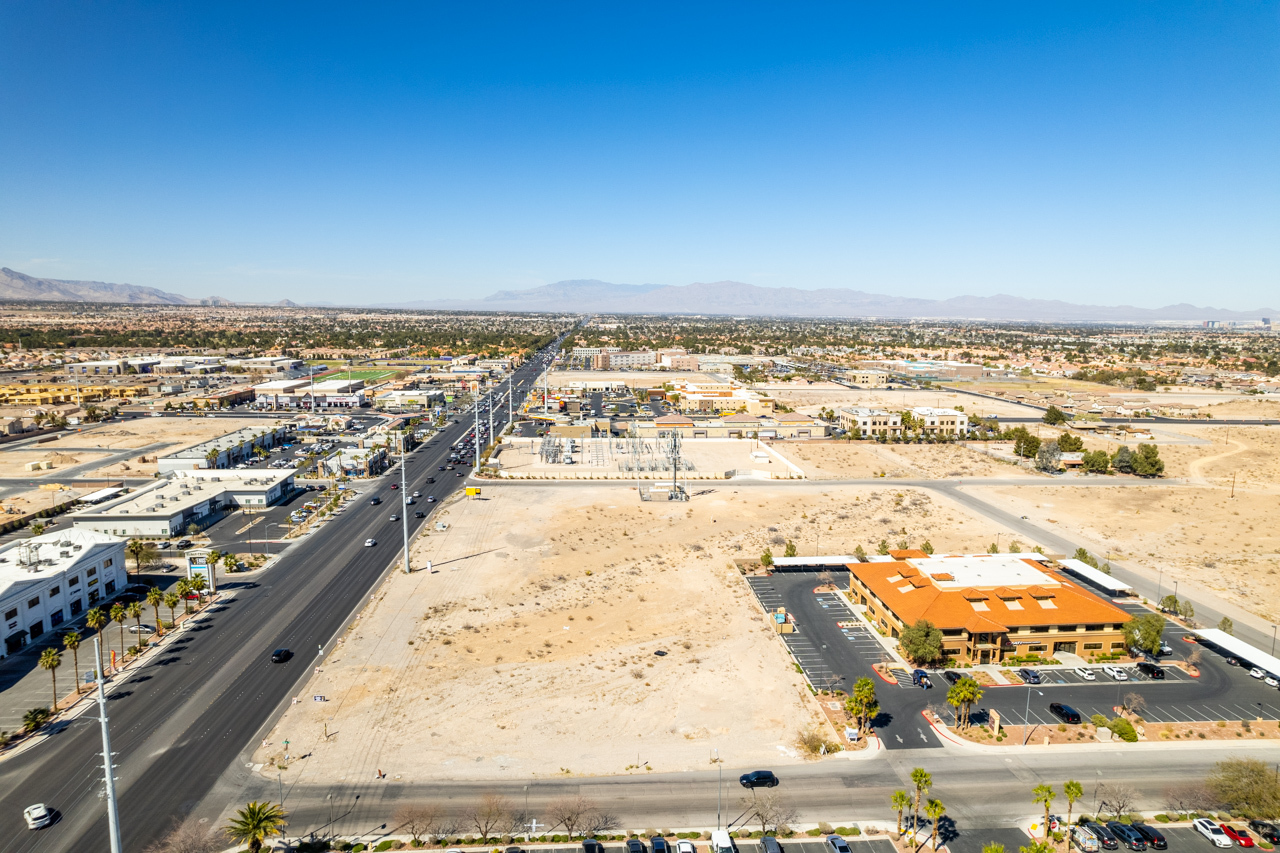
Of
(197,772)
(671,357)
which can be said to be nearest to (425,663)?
(197,772)

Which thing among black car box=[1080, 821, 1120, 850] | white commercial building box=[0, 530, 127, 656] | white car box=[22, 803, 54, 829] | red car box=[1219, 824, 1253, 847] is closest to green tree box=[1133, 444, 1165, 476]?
red car box=[1219, 824, 1253, 847]

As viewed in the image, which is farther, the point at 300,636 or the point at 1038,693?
the point at 300,636

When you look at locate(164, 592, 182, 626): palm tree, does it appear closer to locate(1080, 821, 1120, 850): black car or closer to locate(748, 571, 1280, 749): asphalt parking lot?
locate(748, 571, 1280, 749): asphalt parking lot

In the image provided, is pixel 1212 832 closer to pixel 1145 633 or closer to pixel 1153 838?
pixel 1153 838

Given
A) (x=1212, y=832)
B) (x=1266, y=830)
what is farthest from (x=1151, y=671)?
(x=1212, y=832)

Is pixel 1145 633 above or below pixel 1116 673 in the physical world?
above

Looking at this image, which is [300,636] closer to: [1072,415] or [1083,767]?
[1083,767]
